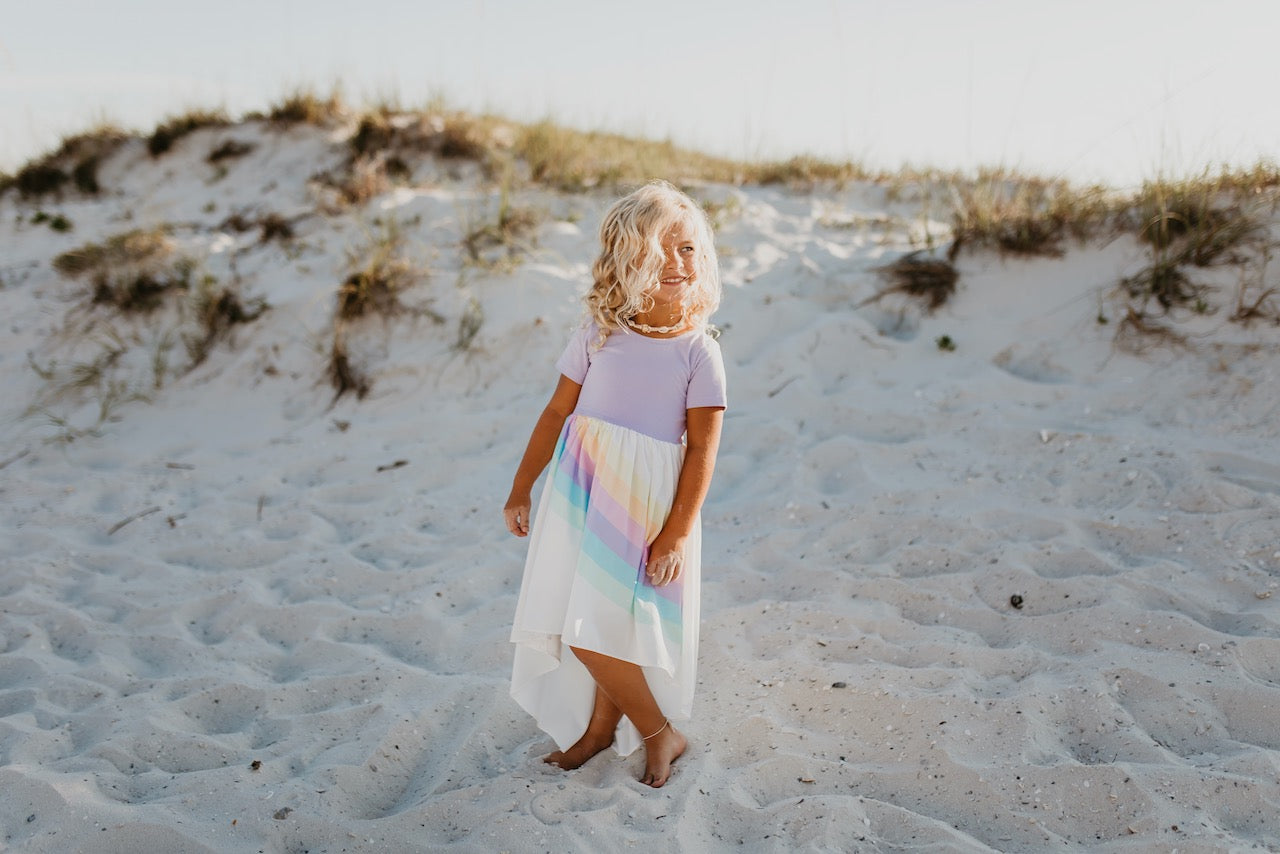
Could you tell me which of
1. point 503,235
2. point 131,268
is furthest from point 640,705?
point 131,268

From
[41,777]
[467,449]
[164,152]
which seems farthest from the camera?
[164,152]

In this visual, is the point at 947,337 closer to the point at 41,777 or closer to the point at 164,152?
the point at 41,777

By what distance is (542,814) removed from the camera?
7.42 feet

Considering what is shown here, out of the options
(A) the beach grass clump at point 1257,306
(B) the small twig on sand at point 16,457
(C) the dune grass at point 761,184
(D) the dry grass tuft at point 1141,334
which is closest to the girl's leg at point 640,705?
(D) the dry grass tuft at point 1141,334

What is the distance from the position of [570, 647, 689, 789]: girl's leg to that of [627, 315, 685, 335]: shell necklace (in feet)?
2.56

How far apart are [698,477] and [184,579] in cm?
236

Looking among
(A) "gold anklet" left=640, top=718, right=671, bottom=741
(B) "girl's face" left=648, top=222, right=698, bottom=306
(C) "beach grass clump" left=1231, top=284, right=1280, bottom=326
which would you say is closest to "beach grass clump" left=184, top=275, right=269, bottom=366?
(B) "girl's face" left=648, top=222, right=698, bottom=306

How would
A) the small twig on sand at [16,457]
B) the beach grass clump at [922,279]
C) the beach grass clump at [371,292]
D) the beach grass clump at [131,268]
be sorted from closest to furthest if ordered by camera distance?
1. the small twig on sand at [16,457]
2. the beach grass clump at [922,279]
3. the beach grass clump at [371,292]
4. the beach grass clump at [131,268]

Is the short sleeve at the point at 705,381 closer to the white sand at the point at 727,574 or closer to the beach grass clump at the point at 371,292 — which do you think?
the white sand at the point at 727,574

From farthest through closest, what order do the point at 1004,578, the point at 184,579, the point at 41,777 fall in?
the point at 184,579, the point at 1004,578, the point at 41,777

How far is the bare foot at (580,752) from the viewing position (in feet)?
8.10

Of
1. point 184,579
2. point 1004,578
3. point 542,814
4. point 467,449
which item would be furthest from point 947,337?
point 184,579

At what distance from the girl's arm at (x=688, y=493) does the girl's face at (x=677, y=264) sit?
0.28 meters

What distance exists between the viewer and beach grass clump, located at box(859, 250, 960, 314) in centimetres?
490
